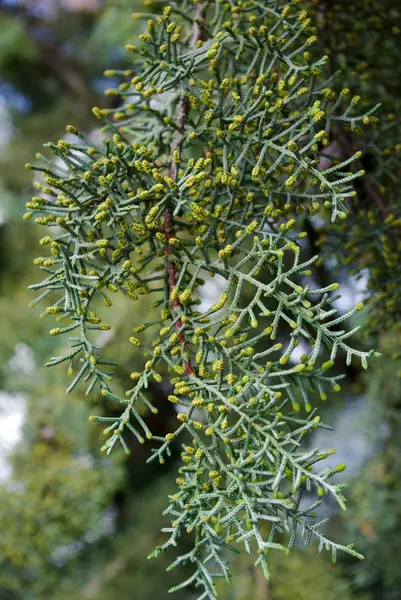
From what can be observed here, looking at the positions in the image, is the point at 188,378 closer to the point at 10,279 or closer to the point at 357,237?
the point at 357,237

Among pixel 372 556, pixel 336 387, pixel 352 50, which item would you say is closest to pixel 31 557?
pixel 372 556

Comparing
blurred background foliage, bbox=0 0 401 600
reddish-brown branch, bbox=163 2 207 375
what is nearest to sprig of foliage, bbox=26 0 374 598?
reddish-brown branch, bbox=163 2 207 375

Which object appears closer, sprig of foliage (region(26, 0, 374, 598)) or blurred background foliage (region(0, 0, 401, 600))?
sprig of foliage (region(26, 0, 374, 598))

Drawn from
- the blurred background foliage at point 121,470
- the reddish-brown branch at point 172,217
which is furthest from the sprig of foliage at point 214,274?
the blurred background foliage at point 121,470

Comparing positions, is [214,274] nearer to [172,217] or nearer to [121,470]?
[172,217]

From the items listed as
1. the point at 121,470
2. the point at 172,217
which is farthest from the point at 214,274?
the point at 121,470

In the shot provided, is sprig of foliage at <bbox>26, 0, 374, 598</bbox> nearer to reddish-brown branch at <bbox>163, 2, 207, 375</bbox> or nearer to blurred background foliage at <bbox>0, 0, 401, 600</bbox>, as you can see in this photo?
reddish-brown branch at <bbox>163, 2, 207, 375</bbox>

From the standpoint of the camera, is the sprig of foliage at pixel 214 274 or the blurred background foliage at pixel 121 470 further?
the blurred background foliage at pixel 121 470

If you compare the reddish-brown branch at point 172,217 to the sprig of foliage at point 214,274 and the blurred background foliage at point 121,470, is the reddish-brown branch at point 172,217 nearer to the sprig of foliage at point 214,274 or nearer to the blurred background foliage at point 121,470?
the sprig of foliage at point 214,274
